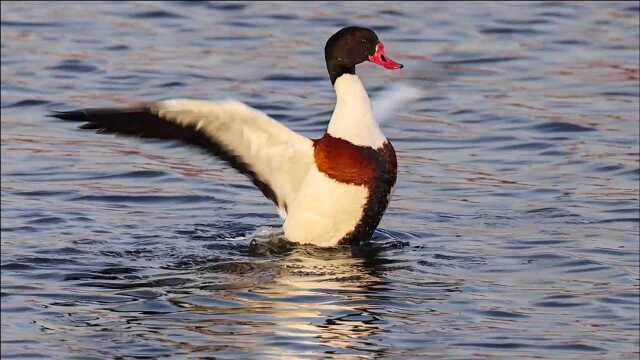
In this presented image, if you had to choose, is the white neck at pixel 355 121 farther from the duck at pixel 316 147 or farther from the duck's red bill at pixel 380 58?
the duck's red bill at pixel 380 58

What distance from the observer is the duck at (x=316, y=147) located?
8.88 metres

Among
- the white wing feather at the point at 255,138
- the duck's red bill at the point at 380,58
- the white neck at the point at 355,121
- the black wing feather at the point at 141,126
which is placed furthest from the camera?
the duck's red bill at the point at 380,58

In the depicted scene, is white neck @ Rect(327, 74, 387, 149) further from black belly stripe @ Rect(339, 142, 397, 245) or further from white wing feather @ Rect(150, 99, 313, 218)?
white wing feather @ Rect(150, 99, 313, 218)

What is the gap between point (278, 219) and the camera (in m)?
10.4

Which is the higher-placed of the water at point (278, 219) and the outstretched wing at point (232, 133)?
the outstretched wing at point (232, 133)

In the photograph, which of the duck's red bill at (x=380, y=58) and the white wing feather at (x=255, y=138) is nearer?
the white wing feather at (x=255, y=138)

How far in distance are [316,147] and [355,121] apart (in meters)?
0.26

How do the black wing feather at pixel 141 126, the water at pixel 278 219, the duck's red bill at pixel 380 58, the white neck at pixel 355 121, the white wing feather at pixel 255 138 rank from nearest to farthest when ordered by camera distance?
1. the water at pixel 278 219
2. the black wing feather at pixel 141 126
3. the white wing feather at pixel 255 138
4. the white neck at pixel 355 121
5. the duck's red bill at pixel 380 58

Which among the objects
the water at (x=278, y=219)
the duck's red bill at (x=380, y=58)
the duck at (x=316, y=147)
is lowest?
the water at (x=278, y=219)

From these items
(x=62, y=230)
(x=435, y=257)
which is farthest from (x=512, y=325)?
(x=62, y=230)

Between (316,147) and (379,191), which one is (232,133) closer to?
(316,147)

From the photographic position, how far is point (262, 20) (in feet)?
54.5

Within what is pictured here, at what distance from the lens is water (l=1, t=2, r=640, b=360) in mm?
7918

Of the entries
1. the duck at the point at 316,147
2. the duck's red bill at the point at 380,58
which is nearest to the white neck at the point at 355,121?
the duck at the point at 316,147
